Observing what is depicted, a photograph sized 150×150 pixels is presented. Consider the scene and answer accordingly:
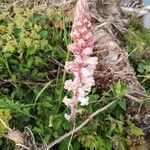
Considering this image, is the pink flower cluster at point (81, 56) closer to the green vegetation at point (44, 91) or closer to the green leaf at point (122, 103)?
the green vegetation at point (44, 91)

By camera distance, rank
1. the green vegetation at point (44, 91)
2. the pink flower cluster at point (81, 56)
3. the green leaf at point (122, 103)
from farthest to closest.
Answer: the green leaf at point (122, 103) → the green vegetation at point (44, 91) → the pink flower cluster at point (81, 56)

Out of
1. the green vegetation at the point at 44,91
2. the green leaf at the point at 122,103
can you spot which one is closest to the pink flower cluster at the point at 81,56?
the green vegetation at the point at 44,91

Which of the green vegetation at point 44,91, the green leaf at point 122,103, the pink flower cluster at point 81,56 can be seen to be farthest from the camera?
the green leaf at point 122,103

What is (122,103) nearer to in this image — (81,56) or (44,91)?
(44,91)

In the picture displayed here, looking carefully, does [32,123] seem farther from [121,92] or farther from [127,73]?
[127,73]

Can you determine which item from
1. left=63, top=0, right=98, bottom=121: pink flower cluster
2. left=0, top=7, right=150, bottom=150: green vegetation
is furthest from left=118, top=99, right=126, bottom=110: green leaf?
left=63, top=0, right=98, bottom=121: pink flower cluster

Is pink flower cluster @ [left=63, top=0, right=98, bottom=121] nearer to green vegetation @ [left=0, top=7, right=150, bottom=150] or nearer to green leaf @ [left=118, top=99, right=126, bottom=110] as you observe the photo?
green vegetation @ [left=0, top=7, right=150, bottom=150]

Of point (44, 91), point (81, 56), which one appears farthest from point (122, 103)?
point (81, 56)
